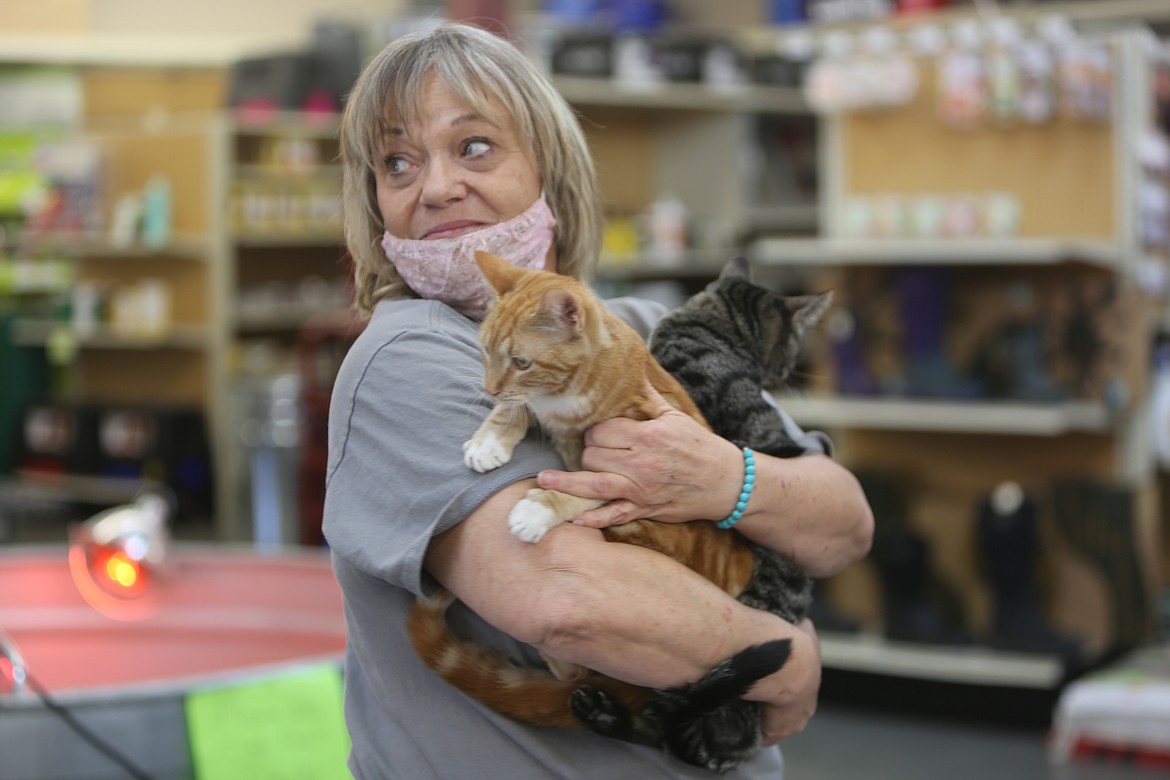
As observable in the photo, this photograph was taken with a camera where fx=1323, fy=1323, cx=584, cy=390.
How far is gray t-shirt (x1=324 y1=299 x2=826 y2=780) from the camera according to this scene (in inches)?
47.8

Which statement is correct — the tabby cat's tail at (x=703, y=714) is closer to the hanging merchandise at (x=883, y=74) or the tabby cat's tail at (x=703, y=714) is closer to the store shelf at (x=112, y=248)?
the hanging merchandise at (x=883, y=74)

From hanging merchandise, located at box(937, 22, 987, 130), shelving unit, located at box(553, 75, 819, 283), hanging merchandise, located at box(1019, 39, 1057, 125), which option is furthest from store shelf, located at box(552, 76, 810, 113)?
hanging merchandise, located at box(1019, 39, 1057, 125)

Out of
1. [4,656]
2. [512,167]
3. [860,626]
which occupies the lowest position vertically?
[860,626]

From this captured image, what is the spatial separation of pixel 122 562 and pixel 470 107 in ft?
5.38

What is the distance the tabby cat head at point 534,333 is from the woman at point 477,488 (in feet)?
0.18

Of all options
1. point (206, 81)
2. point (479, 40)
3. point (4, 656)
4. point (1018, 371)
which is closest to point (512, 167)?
point (479, 40)

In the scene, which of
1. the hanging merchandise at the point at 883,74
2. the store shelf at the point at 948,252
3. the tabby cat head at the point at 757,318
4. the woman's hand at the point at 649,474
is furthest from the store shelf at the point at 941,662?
the woman's hand at the point at 649,474

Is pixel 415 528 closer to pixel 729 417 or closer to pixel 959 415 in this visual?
pixel 729 417

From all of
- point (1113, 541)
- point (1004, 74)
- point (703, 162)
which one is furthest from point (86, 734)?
point (703, 162)

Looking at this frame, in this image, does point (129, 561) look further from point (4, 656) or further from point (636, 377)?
point (636, 377)

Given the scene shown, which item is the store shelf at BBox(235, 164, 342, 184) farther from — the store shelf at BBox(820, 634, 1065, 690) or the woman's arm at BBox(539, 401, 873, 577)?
the woman's arm at BBox(539, 401, 873, 577)

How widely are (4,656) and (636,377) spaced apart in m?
1.02

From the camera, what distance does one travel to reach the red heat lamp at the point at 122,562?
2594mm

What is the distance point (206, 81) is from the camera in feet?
30.8
